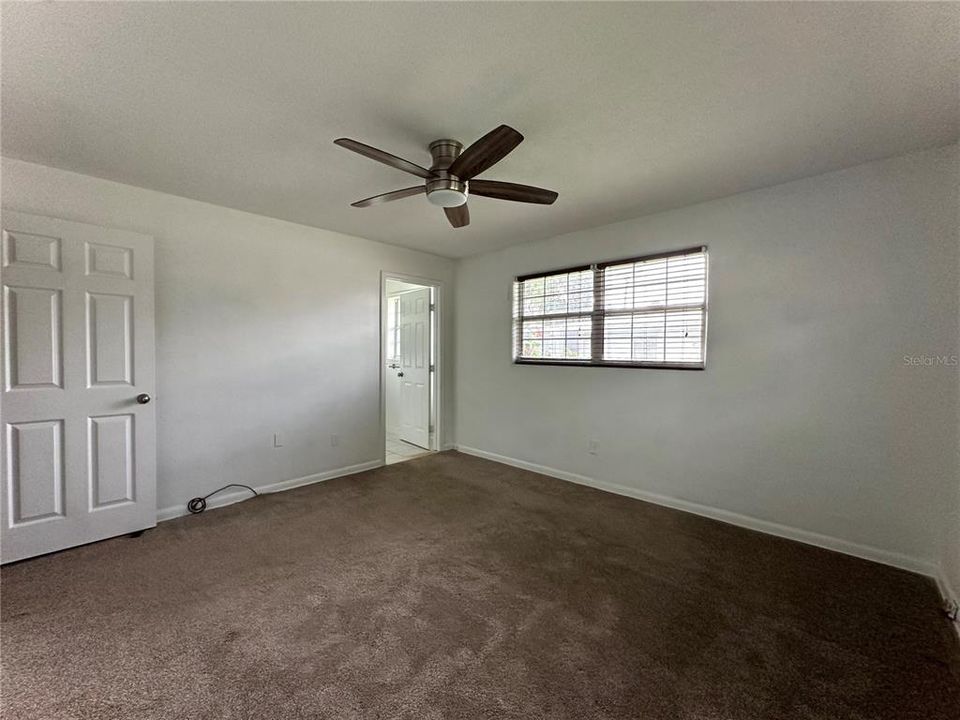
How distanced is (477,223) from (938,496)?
353 centimetres

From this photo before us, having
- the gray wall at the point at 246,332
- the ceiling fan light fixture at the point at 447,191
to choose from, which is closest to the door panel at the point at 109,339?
the gray wall at the point at 246,332

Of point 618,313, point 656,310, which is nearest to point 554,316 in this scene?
point 618,313

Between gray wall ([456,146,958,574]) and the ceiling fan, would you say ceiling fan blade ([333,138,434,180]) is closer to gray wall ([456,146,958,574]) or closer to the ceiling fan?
the ceiling fan

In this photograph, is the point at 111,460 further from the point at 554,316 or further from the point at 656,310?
the point at 656,310

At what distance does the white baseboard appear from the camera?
2.27 m

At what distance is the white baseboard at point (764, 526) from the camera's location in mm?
2266

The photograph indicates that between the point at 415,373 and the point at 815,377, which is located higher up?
the point at 815,377

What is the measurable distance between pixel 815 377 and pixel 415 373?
159 inches

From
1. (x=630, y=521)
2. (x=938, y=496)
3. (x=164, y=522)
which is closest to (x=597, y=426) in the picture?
(x=630, y=521)

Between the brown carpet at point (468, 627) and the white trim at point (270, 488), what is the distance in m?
0.16

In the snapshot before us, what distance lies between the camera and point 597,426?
11.9ft

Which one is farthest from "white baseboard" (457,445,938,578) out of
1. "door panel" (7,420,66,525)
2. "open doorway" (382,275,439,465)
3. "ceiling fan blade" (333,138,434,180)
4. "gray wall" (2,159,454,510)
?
"door panel" (7,420,66,525)

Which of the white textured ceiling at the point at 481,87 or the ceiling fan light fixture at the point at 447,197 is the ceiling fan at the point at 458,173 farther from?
the white textured ceiling at the point at 481,87

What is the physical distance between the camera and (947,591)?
6.52 feet
